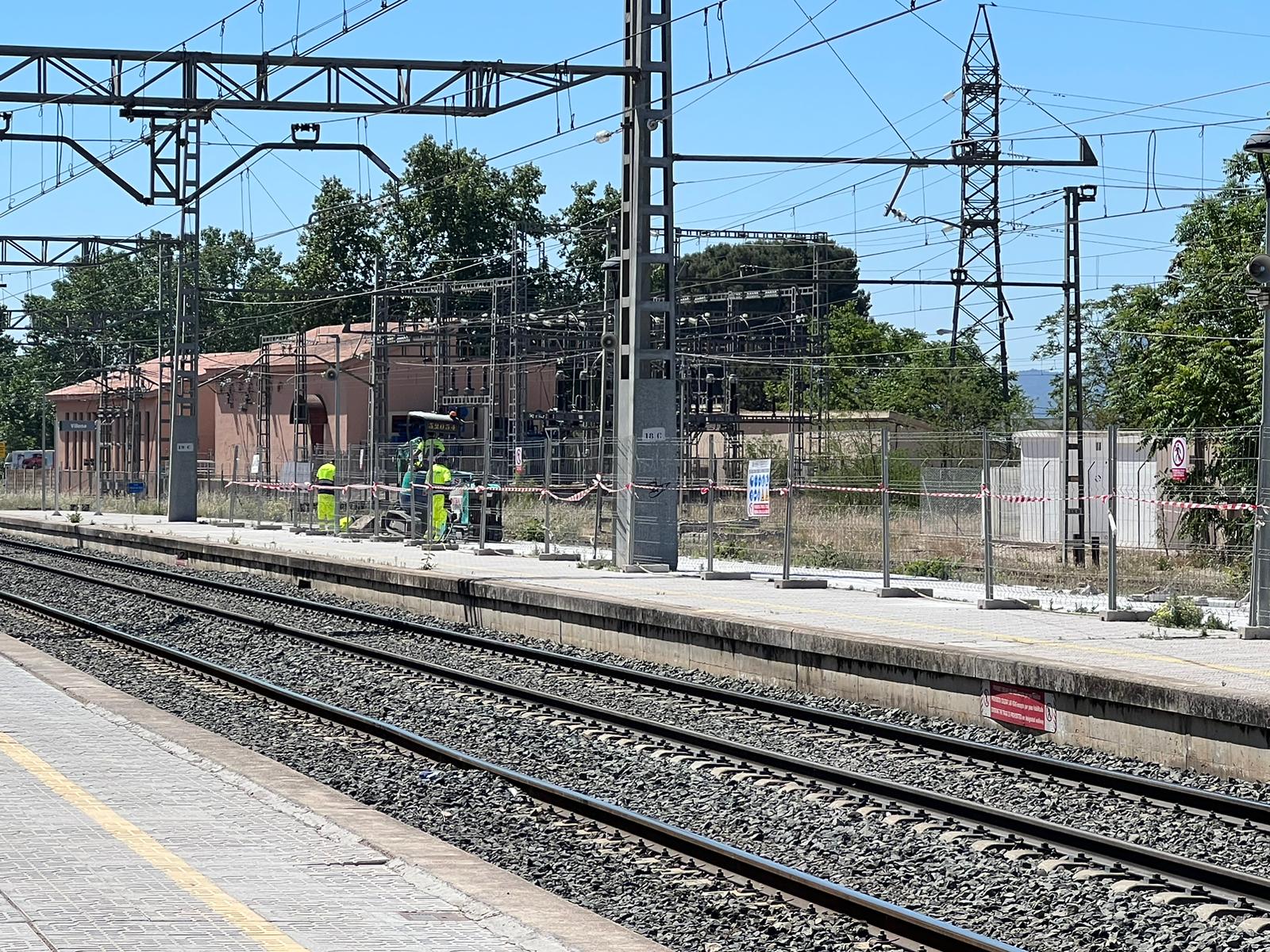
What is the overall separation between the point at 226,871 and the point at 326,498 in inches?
1370

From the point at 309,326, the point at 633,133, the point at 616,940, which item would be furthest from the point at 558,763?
the point at 309,326

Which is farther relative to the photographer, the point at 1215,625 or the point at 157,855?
the point at 1215,625

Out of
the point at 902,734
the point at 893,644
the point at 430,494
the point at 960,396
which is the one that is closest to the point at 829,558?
the point at 430,494

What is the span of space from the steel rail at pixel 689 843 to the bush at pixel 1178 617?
7.92 metres

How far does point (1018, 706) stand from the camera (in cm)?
1370

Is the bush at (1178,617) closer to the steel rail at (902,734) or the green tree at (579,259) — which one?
the steel rail at (902,734)

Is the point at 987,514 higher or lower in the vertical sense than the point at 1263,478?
lower

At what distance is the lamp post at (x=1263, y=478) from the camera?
1561cm

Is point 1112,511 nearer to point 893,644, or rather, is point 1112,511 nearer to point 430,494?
point 893,644

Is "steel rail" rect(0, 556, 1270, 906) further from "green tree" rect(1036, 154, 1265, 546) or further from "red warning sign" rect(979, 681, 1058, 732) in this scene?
"green tree" rect(1036, 154, 1265, 546)

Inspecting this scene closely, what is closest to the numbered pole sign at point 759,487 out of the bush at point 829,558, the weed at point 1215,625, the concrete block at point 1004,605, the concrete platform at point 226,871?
the concrete block at point 1004,605

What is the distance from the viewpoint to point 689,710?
15.0 metres

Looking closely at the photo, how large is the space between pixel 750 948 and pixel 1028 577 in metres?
18.6

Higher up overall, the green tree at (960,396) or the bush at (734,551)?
the green tree at (960,396)
